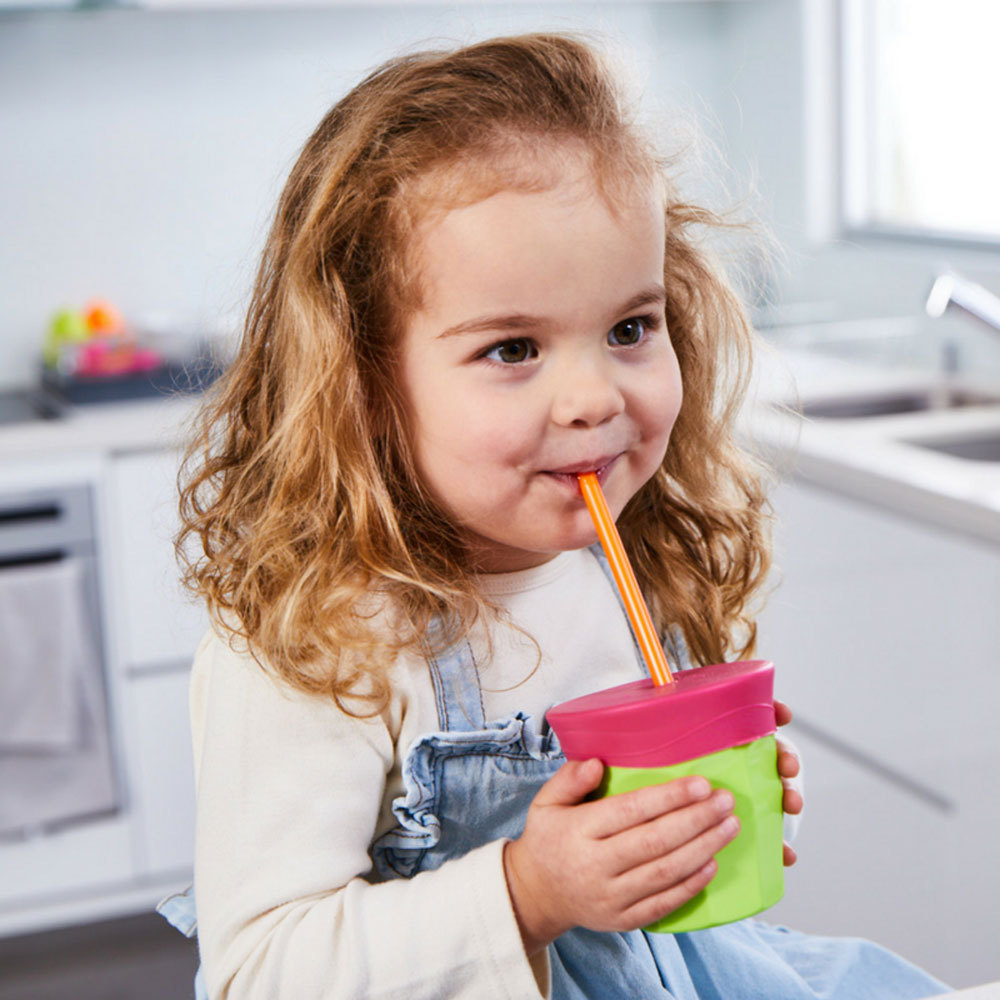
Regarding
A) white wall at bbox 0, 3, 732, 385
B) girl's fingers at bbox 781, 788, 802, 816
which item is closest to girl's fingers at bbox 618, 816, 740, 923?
girl's fingers at bbox 781, 788, 802, 816

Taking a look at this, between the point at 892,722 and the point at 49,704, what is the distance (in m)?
1.38

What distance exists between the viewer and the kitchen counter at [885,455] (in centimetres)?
160

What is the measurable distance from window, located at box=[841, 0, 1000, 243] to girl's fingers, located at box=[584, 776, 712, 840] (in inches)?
79.8

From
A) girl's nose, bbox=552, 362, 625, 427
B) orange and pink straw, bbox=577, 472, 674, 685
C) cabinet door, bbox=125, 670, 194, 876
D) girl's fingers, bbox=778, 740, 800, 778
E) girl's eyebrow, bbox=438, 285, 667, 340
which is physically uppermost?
girl's eyebrow, bbox=438, 285, 667, 340

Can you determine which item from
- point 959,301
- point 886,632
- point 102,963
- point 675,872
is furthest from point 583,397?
point 102,963

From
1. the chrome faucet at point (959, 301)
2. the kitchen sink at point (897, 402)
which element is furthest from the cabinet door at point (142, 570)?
the chrome faucet at point (959, 301)

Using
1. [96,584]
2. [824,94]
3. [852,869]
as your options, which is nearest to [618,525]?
[852,869]

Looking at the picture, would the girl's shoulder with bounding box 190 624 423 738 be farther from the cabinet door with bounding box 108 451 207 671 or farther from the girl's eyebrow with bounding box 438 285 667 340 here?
the cabinet door with bounding box 108 451 207 671

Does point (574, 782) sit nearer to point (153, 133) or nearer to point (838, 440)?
point (838, 440)

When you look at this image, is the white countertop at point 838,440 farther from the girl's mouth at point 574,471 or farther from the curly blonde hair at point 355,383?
the girl's mouth at point 574,471

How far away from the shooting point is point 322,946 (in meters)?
0.73

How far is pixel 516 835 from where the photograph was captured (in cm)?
88

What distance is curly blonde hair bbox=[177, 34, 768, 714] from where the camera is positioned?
800 millimetres

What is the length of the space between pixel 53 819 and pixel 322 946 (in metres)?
1.80
